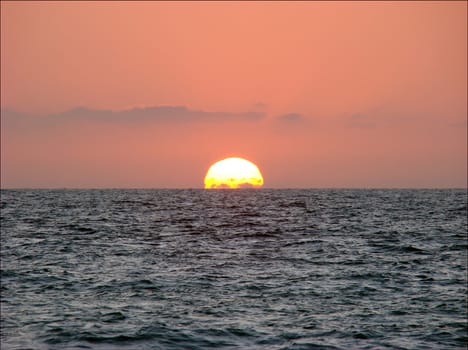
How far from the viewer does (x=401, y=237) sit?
44.6 metres

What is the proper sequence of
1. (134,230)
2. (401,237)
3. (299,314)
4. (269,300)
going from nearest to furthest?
1. (299,314)
2. (269,300)
3. (401,237)
4. (134,230)

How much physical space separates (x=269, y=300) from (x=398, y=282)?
6.44 metres

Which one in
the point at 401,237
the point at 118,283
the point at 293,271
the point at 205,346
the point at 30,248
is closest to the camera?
the point at 205,346

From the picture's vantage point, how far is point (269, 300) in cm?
2256

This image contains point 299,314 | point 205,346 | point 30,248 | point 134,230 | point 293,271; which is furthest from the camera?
point 134,230

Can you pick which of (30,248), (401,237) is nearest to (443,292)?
(401,237)

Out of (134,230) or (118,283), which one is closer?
(118,283)

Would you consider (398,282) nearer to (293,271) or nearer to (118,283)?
(293,271)

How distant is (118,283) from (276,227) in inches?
1175

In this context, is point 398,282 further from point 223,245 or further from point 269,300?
point 223,245

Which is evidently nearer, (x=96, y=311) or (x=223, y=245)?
(x=96, y=311)

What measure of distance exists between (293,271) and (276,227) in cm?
2556

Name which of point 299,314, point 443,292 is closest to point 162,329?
point 299,314

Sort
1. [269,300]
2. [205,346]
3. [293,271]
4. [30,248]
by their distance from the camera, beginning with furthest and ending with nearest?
[30,248], [293,271], [269,300], [205,346]
